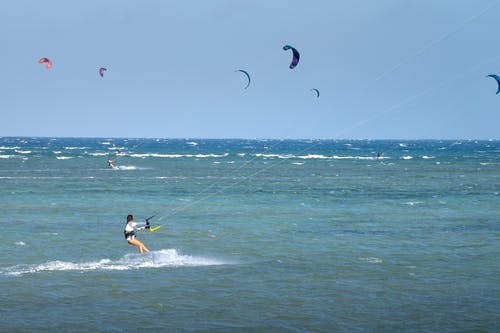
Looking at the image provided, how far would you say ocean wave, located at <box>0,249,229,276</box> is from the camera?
21938 mm

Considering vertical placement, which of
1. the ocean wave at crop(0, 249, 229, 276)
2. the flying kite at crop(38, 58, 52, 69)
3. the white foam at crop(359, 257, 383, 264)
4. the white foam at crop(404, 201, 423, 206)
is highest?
the flying kite at crop(38, 58, 52, 69)

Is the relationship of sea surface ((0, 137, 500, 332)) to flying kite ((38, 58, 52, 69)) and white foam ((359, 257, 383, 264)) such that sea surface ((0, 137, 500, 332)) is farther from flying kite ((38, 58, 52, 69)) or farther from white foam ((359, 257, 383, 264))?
flying kite ((38, 58, 52, 69))

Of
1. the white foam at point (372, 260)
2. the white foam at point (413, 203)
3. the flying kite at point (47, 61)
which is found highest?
the flying kite at point (47, 61)

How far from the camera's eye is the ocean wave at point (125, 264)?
21938 mm

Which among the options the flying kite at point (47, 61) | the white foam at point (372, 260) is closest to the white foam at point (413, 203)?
the white foam at point (372, 260)

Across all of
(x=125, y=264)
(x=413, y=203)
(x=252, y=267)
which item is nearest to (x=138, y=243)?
(x=125, y=264)

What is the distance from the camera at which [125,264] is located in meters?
22.8

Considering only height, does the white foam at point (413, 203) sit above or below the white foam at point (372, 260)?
above

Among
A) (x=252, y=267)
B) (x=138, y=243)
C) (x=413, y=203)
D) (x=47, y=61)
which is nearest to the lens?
(x=252, y=267)

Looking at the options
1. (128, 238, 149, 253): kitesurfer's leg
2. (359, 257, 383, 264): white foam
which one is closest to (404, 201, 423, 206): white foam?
(359, 257, 383, 264): white foam

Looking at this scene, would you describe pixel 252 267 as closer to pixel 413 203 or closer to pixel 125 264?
pixel 125 264

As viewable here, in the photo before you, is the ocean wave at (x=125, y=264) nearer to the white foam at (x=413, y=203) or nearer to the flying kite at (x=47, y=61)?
the white foam at (x=413, y=203)

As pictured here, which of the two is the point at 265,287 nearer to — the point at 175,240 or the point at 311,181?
the point at 175,240

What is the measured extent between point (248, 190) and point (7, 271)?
32348 mm
